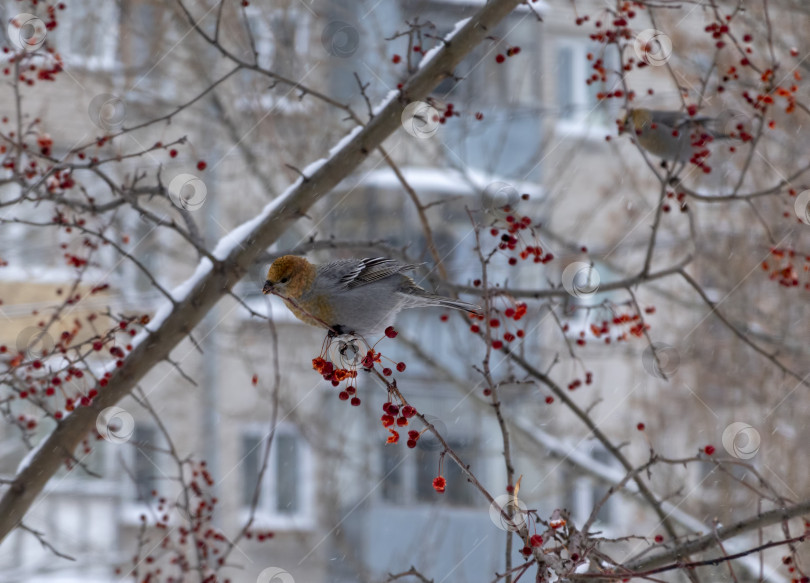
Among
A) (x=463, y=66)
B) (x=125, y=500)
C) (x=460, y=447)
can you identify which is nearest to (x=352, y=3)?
(x=463, y=66)

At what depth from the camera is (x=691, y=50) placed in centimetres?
743

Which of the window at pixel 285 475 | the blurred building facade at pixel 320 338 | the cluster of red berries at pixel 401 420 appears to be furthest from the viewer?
the window at pixel 285 475

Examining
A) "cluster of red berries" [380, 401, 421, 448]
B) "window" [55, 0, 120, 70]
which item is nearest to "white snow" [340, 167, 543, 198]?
"window" [55, 0, 120, 70]

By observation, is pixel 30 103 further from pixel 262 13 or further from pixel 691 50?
pixel 691 50

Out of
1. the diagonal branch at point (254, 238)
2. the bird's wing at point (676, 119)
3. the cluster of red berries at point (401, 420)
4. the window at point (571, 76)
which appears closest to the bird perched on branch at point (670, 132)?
the bird's wing at point (676, 119)

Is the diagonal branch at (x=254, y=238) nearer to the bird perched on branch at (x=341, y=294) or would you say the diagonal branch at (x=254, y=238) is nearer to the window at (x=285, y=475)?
the bird perched on branch at (x=341, y=294)

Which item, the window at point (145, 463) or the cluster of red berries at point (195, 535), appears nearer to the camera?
the cluster of red berries at point (195, 535)

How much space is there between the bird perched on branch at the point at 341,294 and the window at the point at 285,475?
27.2 feet

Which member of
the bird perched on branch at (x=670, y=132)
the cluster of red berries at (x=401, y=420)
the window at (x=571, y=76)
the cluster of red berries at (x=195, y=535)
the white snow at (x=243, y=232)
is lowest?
the cluster of red berries at (x=401, y=420)

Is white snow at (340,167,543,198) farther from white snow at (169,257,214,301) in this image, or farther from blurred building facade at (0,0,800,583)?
white snow at (169,257,214,301)

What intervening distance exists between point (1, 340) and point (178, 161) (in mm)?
2852

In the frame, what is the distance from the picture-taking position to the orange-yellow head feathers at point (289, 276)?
2295 millimetres

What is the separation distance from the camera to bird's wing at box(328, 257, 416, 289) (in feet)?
7.71

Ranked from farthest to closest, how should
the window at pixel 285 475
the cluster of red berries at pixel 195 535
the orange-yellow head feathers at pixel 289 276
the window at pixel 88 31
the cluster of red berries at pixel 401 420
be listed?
the window at pixel 285 475 < the window at pixel 88 31 < the cluster of red berries at pixel 195 535 < the orange-yellow head feathers at pixel 289 276 < the cluster of red berries at pixel 401 420
